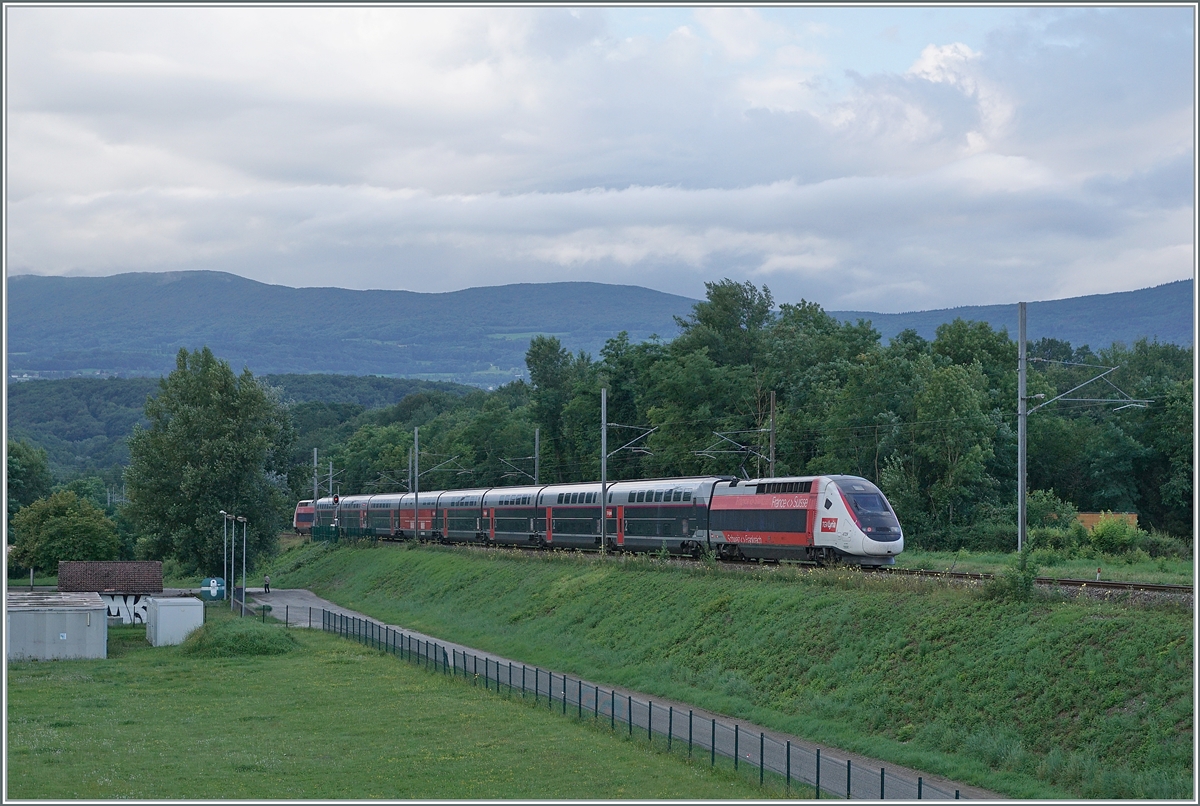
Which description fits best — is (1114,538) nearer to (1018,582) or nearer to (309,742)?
(1018,582)

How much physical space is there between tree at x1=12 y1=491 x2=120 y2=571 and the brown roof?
24.8m

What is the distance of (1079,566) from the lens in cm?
5006

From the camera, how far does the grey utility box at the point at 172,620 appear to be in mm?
60000

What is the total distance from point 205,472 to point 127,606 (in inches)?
588

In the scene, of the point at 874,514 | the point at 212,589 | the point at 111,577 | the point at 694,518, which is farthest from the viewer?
the point at 212,589

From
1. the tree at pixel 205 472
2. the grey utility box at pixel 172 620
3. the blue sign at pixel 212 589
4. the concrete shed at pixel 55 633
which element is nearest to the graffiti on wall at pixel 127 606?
the blue sign at pixel 212 589

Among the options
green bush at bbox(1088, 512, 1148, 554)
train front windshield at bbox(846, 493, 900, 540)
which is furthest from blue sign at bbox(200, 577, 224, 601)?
green bush at bbox(1088, 512, 1148, 554)

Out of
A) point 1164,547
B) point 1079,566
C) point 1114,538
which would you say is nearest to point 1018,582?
point 1079,566

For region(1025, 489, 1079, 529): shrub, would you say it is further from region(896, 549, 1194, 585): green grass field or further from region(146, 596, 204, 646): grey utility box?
region(146, 596, 204, 646): grey utility box

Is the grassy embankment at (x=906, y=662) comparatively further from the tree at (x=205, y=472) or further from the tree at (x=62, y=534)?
the tree at (x=62, y=534)

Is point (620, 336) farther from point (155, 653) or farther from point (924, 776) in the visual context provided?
point (924, 776)

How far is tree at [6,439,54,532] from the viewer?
5133 inches

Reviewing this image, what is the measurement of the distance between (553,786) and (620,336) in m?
88.5

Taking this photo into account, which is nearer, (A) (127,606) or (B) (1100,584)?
→ (B) (1100,584)
